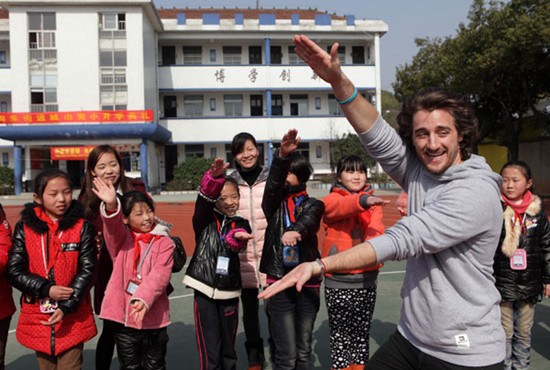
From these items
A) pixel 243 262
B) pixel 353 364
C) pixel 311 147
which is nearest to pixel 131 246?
pixel 243 262

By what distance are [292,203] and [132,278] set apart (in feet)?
4.12

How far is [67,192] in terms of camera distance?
3.25 meters

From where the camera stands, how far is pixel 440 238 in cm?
189

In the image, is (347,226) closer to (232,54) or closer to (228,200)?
(228,200)

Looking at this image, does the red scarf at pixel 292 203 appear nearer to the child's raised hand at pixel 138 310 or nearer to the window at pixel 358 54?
the child's raised hand at pixel 138 310

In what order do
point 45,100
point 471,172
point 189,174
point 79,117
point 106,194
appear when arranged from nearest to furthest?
point 471,172
point 106,194
point 79,117
point 45,100
point 189,174

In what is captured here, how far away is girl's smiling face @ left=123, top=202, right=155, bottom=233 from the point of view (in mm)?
3402

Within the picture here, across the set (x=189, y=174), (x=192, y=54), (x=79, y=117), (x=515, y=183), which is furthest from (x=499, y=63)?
(x=192, y=54)

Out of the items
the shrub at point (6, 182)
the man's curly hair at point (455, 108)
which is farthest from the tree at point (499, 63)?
the shrub at point (6, 182)

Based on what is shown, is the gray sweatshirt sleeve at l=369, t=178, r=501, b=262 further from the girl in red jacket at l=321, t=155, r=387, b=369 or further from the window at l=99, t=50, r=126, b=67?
the window at l=99, t=50, r=126, b=67

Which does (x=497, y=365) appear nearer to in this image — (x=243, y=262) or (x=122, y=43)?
(x=243, y=262)

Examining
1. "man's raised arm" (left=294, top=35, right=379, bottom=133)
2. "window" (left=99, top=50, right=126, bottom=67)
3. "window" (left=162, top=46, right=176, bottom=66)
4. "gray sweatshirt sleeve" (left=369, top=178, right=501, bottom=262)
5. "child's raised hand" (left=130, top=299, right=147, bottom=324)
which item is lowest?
"child's raised hand" (left=130, top=299, right=147, bottom=324)

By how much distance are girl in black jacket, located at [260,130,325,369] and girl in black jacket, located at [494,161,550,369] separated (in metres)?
1.51

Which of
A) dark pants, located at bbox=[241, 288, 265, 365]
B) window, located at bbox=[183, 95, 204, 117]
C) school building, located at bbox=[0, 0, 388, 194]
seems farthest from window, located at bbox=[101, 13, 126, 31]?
dark pants, located at bbox=[241, 288, 265, 365]
